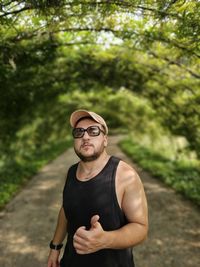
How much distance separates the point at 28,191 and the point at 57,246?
254 inches

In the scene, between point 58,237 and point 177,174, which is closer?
point 58,237

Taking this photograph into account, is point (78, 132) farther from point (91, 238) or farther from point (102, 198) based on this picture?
point (91, 238)

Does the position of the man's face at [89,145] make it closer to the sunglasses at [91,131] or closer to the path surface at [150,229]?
the sunglasses at [91,131]

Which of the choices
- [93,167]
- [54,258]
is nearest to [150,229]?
[54,258]

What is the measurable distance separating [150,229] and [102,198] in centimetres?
418

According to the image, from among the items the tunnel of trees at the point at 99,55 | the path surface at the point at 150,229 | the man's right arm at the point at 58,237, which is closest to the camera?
the man's right arm at the point at 58,237

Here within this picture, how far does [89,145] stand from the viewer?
88.7 inches

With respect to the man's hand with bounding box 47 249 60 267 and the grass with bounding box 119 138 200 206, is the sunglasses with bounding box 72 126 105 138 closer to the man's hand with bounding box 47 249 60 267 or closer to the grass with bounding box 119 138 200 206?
the man's hand with bounding box 47 249 60 267

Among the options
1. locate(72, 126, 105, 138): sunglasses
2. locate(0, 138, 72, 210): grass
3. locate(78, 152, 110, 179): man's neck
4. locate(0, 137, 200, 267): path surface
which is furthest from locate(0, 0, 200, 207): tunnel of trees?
locate(78, 152, 110, 179): man's neck

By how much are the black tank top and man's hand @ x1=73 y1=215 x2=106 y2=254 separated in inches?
11.0

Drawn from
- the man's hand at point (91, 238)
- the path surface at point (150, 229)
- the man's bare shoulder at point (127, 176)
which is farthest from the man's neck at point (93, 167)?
the path surface at point (150, 229)

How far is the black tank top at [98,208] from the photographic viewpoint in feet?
6.94

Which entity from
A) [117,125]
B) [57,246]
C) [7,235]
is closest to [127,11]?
[57,246]

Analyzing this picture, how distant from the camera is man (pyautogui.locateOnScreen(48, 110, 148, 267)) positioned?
2.06 metres
